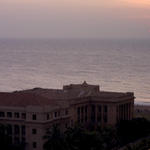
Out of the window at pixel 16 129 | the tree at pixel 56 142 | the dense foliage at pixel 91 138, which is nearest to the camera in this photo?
the tree at pixel 56 142

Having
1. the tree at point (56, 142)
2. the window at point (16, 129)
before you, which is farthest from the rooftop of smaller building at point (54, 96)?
the tree at point (56, 142)

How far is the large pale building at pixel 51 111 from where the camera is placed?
6343cm

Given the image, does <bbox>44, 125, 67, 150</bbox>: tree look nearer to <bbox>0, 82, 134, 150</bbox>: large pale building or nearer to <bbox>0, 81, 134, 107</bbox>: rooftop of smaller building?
<bbox>0, 82, 134, 150</bbox>: large pale building

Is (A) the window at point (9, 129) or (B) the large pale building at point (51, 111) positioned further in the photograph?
(B) the large pale building at point (51, 111)

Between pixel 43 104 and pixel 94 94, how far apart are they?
1469cm

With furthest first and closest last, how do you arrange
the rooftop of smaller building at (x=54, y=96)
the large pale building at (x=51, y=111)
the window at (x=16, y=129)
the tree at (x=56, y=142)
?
the rooftop of smaller building at (x=54, y=96), the window at (x=16, y=129), the large pale building at (x=51, y=111), the tree at (x=56, y=142)

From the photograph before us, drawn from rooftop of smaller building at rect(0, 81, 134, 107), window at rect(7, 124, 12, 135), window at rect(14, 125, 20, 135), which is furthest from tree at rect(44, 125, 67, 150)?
rooftop of smaller building at rect(0, 81, 134, 107)

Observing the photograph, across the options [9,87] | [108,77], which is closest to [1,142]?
[9,87]

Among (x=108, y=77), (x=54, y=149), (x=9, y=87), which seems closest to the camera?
(x=54, y=149)

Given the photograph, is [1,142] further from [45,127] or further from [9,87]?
[9,87]

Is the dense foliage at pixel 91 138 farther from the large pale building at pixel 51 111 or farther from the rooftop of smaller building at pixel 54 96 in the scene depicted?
the rooftop of smaller building at pixel 54 96

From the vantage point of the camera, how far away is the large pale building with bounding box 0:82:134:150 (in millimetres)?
63431

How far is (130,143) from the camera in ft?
224

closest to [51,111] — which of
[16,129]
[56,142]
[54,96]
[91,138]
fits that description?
[16,129]
